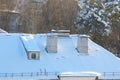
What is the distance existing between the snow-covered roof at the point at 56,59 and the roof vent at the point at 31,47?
0.23m

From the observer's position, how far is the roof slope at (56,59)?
29922mm

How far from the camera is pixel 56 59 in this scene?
102 ft

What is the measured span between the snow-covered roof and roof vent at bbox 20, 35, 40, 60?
23cm

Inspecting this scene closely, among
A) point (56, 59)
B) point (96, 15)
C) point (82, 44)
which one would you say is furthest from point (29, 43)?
point (96, 15)

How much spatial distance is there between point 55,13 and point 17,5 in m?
6.19

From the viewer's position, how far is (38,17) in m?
58.8

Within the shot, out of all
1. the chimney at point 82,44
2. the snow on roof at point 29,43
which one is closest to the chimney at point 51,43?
the snow on roof at point 29,43

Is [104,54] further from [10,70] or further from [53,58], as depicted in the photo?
[10,70]

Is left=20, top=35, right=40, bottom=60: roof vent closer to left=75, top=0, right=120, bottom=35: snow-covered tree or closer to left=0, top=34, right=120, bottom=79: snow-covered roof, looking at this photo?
left=0, top=34, right=120, bottom=79: snow-covered roof

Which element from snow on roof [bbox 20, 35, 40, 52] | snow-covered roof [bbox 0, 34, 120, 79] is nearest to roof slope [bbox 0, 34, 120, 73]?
snow-covered roof [bbox 0, 34, 120, 79]

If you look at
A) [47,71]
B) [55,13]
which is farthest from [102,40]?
[47,71]

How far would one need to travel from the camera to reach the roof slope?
29922 mm

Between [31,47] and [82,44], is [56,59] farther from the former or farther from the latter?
[82,44]

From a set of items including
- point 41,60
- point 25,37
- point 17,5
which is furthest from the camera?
point 17,5
